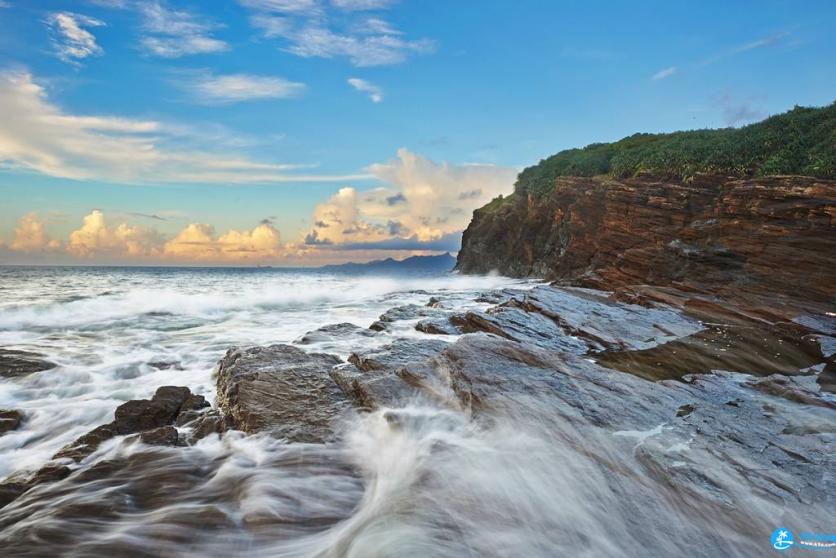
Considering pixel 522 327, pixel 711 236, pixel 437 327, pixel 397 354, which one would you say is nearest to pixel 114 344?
pixel 437 327

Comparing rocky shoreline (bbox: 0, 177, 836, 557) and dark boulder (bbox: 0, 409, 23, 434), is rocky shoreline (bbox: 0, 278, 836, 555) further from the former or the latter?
dark boulder (bbox: 0, 409, 23, 434)

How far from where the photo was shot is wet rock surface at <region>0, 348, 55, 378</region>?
33.4ft

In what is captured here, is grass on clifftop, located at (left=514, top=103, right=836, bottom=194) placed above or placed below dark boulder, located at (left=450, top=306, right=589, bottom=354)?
above

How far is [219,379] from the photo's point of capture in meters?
9.00

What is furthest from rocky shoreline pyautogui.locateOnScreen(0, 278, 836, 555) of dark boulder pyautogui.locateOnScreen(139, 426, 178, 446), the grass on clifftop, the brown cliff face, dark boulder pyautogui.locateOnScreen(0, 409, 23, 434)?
the grass on clifftop

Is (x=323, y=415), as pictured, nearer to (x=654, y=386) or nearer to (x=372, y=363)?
(x=372, y=363)

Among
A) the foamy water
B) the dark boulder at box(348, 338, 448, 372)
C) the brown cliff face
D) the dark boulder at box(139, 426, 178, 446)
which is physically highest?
the brown cliff face

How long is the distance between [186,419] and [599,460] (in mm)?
6131

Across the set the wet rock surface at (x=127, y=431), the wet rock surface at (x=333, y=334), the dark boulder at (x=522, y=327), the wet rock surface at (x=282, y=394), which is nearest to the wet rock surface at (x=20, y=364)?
the wet rock surface at (x=282, y=394)

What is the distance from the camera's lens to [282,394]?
7.43m

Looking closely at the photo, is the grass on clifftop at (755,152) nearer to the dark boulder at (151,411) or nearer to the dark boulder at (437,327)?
the dark boulder at (437,327)

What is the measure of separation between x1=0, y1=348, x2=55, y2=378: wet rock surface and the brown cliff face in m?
20.6

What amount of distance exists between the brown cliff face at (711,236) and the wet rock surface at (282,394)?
50.3 feet

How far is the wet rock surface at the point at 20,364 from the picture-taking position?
10.2 m
